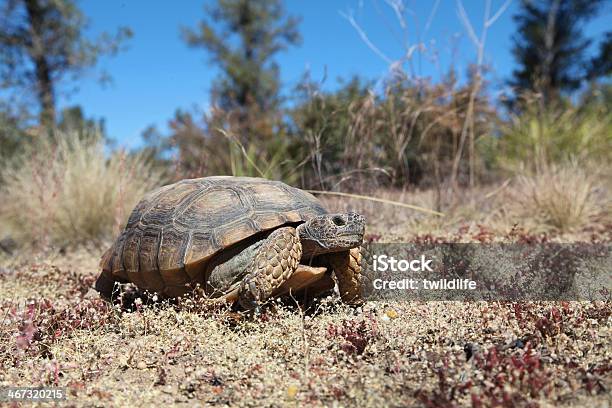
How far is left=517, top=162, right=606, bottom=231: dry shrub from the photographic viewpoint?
6.95m

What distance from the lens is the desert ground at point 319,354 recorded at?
91.2 inches

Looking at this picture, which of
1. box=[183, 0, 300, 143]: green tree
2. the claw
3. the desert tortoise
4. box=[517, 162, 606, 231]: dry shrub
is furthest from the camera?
box=[183, 0, 300, 143]: green tree

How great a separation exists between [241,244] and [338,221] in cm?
63

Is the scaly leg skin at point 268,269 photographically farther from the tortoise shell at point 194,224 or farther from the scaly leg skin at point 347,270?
the scaly leg skin at point 347,270

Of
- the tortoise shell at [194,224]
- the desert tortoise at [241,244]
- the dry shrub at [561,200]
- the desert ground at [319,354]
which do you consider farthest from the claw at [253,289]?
the dry shrub at [561,200]

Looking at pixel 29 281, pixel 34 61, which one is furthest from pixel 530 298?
pixel 34 61

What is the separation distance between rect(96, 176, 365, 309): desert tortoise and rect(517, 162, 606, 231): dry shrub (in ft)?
14.3

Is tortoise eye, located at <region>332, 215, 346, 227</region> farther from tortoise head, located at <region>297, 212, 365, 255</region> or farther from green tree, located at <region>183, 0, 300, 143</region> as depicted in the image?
green tree, located at <region>183, 0, 300, 143</region>

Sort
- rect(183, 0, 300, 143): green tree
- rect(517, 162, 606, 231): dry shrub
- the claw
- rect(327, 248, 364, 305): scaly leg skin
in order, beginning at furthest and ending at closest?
rect(183, 0, 300, 143): green tree < rect(517, 162, 606, 231): dry shrub < rect(327, 248, 364, 305): scaly leg skin < the claw

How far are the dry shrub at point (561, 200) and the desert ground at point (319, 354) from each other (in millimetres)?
3686

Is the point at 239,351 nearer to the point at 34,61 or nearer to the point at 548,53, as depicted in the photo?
the point at 34,61

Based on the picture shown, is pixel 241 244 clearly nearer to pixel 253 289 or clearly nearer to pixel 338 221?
pixel 253 289

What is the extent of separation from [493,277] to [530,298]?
0.49 m

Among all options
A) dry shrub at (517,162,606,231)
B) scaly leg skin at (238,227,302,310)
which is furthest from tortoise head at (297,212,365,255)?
dry shrub at (517,162,606,231)
